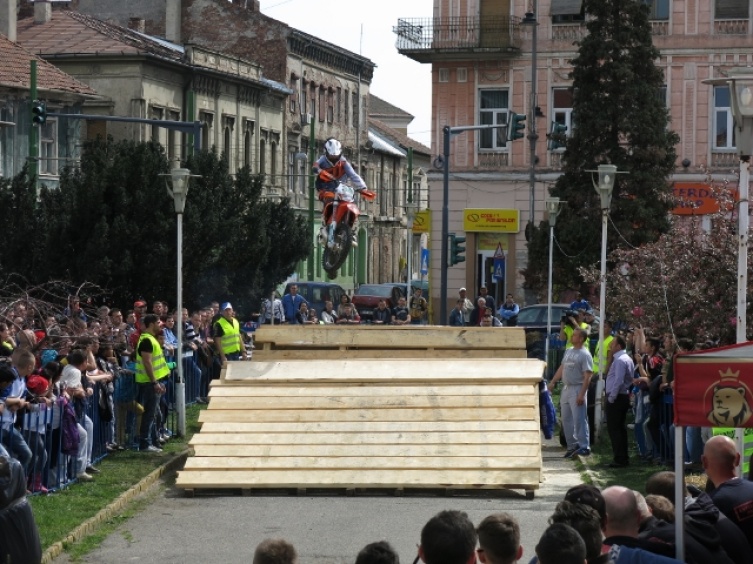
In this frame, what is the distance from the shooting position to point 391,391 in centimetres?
2073

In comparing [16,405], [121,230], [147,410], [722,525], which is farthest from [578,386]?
[121,230]

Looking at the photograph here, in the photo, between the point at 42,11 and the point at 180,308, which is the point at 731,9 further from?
the point at 180,308

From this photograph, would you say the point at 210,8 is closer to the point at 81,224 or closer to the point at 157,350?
A: the point at 81,224

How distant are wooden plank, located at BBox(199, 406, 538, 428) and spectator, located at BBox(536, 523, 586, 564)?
12.6 m

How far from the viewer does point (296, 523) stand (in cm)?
1650

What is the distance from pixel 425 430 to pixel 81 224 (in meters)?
18.7

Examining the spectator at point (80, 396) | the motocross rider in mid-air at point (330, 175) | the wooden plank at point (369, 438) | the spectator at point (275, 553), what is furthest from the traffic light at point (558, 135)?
the spectator at point (275, 553)

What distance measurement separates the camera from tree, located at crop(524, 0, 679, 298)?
46.9 m

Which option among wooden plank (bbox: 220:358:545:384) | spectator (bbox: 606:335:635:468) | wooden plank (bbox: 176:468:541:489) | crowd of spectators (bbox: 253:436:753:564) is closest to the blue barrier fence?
wooden plank (bbox: 176:468:541:489)

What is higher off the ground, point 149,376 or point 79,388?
point 79,388

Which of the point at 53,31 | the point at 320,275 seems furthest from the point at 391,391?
the point at 320,275

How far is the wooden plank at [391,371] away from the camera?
68.9 feet

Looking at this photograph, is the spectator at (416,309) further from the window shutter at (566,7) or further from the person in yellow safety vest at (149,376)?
the window shutter at (566,7)

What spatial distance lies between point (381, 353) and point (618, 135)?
26.9 metres
